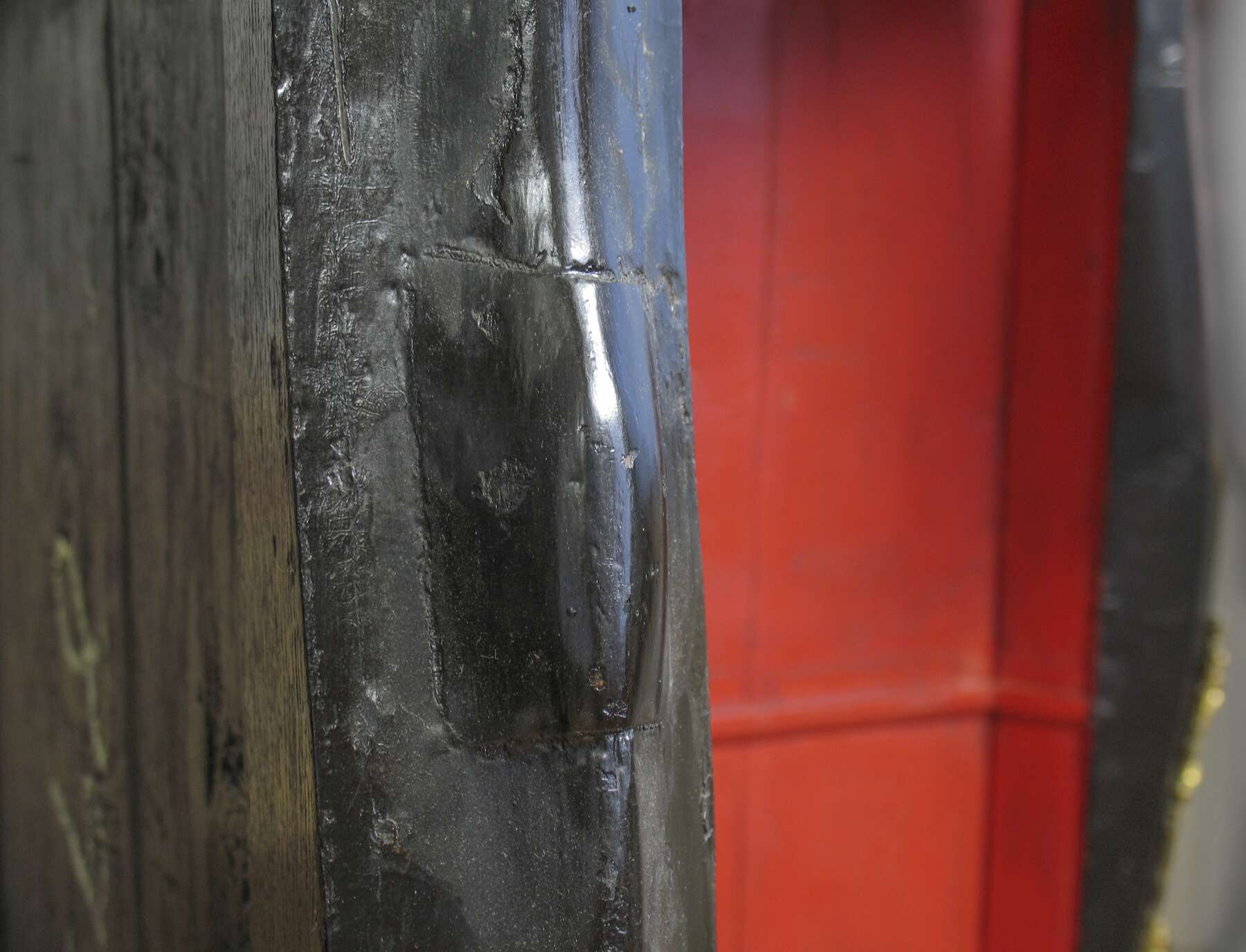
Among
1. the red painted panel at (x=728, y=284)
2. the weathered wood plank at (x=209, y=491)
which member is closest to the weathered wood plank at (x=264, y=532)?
the weathered wood plank at (x=209, y=491)

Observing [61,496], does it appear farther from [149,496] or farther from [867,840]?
[867,840]

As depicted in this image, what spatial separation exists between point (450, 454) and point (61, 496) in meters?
0.47

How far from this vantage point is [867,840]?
1.22 metres

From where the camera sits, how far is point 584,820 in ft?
1.40

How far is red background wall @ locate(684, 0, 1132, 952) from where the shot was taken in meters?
1.11

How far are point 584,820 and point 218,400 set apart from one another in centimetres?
27

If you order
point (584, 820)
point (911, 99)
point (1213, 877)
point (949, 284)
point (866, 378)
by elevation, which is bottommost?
point (1213, 877)

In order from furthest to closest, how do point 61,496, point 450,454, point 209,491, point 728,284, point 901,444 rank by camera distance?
point 901,444
point 728,284
point 61,496
point 209,491
point 450,454

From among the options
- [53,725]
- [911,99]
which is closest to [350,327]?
[53,725]

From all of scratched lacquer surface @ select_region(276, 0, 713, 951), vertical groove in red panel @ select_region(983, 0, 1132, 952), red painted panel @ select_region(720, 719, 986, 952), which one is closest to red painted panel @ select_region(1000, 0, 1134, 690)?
vertical groove in red panel @ select_region(983, 0, 1132, 952)

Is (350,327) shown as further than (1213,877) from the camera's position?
No

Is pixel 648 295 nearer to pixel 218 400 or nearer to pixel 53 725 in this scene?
pixel 218 400

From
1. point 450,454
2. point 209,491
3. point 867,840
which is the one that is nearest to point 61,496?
point 209,491

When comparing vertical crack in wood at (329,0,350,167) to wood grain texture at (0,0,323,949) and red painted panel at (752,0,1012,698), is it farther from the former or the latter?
red painted panel at (752,0,1012,698)
